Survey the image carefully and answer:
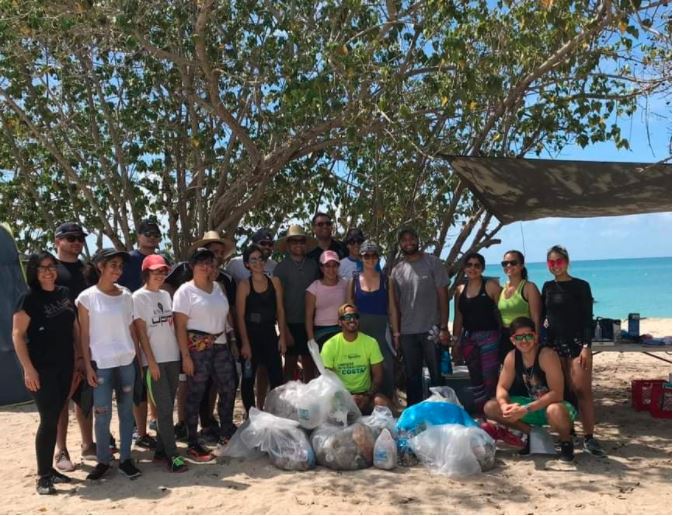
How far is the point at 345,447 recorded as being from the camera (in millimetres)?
4816

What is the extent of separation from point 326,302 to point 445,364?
4.06 feet

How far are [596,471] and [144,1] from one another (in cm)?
569

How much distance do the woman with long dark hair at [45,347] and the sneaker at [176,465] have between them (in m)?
0.76

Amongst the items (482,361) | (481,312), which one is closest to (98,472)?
(482,361)

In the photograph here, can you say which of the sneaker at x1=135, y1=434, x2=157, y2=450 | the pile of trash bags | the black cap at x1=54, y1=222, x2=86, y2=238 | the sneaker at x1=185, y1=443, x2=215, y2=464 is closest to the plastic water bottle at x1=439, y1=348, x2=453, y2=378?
the pile of trash bags

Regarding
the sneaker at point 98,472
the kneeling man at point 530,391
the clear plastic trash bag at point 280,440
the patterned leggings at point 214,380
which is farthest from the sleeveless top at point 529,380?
the sneaker at point 98,472

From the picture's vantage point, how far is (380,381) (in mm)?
5410

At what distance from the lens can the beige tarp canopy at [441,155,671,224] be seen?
17.8ft

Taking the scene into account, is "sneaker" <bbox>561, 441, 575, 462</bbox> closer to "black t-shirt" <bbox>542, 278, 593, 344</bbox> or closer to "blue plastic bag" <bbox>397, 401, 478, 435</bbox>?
"blue plastic bag" <bbox>397, 401, 478, 435</bbox>

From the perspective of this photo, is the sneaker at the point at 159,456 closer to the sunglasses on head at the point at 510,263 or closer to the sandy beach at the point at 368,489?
the sandy beach at the point at 368,489

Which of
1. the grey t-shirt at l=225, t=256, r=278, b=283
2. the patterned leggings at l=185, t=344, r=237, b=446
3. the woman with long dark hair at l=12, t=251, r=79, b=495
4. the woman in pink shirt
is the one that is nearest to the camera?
the woman with long dark hair at l=12, t=251, r=79, b=495

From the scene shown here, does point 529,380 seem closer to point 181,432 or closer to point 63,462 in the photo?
point 181,432

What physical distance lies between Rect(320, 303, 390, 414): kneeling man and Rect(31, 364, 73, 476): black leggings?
1.88m

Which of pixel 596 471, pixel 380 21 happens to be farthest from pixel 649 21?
pixel 596 471
